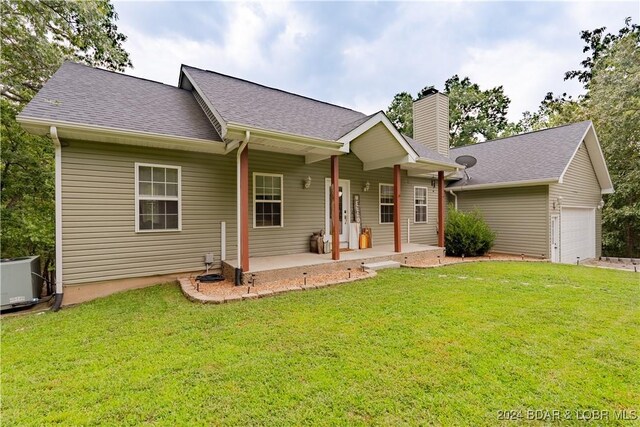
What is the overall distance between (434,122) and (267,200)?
26.9 feet

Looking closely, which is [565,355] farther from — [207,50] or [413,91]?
[413,91]

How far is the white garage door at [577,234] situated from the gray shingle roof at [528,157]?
75.3 inches

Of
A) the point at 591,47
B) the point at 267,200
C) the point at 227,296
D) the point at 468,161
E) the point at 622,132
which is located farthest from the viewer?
the point at 591,47

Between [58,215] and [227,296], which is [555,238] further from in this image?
[58,215]

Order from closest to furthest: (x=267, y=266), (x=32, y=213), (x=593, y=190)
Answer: (x=267, y=266) → (x=32, y=213) → (x=593, y=190)

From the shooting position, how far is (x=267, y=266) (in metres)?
6.07

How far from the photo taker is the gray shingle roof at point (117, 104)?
4957 millimetres

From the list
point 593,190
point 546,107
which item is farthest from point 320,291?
point 546,107

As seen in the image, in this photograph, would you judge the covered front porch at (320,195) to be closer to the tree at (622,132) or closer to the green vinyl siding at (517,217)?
the green vinyl siding at (517,217)

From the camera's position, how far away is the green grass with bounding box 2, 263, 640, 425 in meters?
2.14

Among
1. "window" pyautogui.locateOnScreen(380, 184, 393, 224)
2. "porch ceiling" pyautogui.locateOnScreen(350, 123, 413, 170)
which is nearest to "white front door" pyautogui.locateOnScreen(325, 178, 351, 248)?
"porch ceiling" pyautogui.locateOnScreen(350, 123, 413, 170)

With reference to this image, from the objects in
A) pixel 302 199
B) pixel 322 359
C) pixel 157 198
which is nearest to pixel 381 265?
pixel 302 199

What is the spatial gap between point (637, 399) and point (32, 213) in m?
10.7

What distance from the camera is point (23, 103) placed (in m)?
7.95
